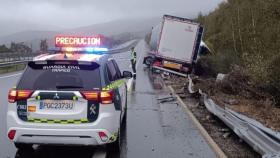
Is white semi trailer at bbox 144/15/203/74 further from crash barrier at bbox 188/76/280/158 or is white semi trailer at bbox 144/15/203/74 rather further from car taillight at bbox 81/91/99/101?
car taillight at bbox 81/91/99/101

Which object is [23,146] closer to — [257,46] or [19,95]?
[19,95]

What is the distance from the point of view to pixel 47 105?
7641mm

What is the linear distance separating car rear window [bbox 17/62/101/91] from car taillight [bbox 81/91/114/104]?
0.12 m

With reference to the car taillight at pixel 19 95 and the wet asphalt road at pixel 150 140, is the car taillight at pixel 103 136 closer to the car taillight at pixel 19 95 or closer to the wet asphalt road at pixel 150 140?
the wet asphalt road at pixel 150 140

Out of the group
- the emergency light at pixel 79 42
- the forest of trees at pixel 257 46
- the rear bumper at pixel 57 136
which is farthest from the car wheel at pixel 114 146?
the forest of trees at pixel 257 46

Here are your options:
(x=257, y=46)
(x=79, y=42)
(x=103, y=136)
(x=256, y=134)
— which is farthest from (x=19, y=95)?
(x=257, y=46)

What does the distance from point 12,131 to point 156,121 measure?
535 cm

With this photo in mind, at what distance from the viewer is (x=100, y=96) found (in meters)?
7.74

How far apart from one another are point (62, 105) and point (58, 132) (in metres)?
0.42

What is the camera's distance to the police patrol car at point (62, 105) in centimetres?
756

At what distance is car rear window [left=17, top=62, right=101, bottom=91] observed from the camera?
25.6 ft

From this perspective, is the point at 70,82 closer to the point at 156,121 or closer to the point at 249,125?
the point at 249,125

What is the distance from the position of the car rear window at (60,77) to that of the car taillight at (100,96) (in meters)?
0.12

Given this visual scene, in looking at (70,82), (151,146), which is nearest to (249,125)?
(151,146)
